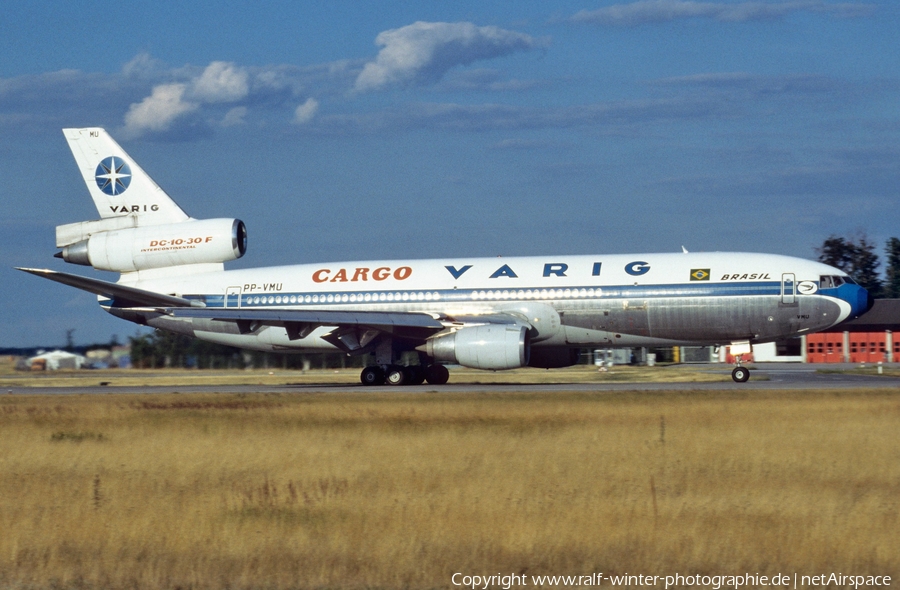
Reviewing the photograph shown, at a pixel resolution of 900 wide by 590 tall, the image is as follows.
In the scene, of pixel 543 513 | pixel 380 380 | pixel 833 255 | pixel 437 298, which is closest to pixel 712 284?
pixel 437 298

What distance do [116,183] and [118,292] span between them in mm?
4942

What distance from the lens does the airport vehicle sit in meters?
31.0

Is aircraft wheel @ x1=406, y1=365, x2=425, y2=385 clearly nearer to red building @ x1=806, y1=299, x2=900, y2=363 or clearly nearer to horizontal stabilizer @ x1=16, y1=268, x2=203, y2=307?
horizontal stabilizer @ x1=16, y1=268, x2=203, y2=307

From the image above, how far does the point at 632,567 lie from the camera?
28.1ft

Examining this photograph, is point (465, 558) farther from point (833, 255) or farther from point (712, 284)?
point (833, 255)

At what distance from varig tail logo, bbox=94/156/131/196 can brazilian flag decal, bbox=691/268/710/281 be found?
64.4 ft

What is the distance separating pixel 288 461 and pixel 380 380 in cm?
1973

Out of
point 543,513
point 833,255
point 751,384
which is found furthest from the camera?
point 833,255

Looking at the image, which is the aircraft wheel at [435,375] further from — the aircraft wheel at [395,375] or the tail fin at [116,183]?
the tail fin at [116,183]

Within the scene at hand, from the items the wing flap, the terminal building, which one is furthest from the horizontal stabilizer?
the terminal building

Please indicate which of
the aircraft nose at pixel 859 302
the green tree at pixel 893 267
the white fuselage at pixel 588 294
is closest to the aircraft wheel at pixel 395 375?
the white fuselage at pixel 588 294

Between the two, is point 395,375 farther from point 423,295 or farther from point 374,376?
point 423,295

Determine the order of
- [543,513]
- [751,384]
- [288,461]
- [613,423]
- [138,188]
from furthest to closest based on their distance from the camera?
1. [138,188]
2. [751,384]
3. [613,423]
4. [288,461]
5. [543,513]

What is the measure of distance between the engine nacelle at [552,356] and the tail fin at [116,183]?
13253mm
